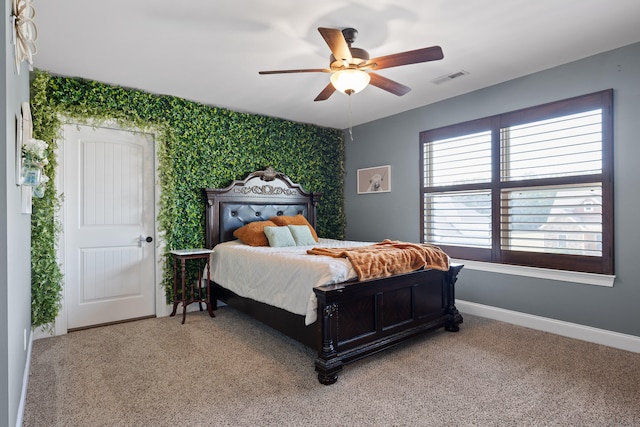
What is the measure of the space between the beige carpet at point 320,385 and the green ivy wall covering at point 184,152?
978 millimetres

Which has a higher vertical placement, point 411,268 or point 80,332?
point 411,268

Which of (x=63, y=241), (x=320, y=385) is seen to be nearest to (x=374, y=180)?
(x=320, y=385)

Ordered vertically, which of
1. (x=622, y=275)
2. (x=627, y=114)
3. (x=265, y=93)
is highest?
(x=265, y=93)

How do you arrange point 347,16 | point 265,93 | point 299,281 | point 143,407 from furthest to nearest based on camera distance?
point 265,93 < point 299,281 < point 347,16 < point 143,407

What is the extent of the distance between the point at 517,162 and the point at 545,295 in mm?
1399

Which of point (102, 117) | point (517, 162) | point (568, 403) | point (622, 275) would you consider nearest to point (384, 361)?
point (568, 403)

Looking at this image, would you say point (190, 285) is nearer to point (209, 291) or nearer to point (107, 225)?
point (209, 291)

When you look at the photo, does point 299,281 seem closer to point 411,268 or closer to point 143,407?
point 411,268

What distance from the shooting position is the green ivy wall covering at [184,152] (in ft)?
11.1

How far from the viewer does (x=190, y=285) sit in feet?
14.0

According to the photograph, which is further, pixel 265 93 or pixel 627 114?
pixel 265 93

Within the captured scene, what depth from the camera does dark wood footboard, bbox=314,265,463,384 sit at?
8.10ft

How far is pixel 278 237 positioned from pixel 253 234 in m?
0.32

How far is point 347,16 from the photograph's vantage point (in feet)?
8.29
